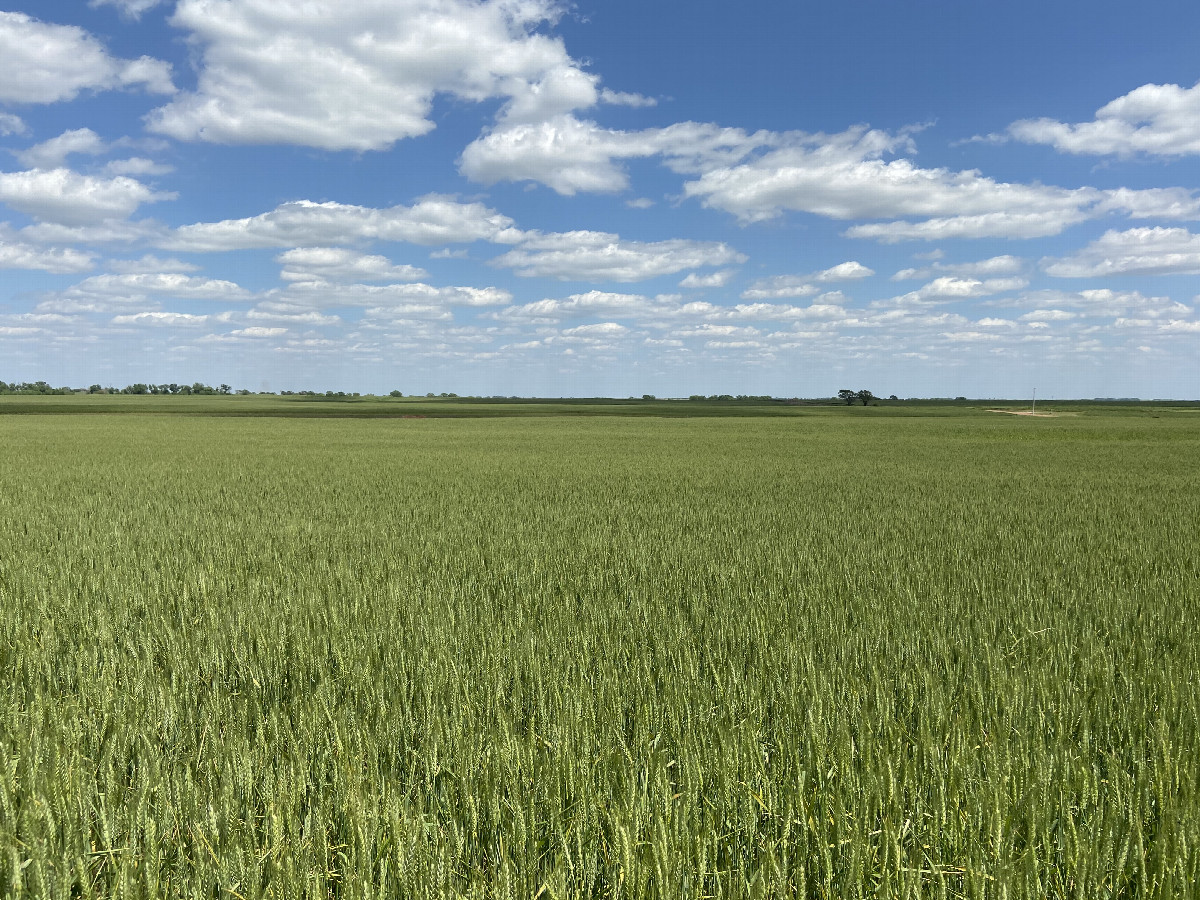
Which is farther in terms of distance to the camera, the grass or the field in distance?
the field in distance

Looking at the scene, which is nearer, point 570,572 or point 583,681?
point 583,681

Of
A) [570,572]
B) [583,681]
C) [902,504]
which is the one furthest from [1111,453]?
[583,681]

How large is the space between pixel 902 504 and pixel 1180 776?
1089 centimetres

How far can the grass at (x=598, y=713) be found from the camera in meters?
2.48

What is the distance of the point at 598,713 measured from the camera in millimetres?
3766

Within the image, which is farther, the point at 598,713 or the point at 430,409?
the point at 430,409

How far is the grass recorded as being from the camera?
2482mm

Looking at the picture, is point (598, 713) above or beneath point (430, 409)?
beneath

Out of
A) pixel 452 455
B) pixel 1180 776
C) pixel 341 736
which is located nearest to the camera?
pixel 1180 776

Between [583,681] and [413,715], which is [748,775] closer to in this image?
[583,681]

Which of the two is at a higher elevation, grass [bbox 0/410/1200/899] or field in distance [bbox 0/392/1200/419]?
field in distance [bbox 0/392/1200/419]

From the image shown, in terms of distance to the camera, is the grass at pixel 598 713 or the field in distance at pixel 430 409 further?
the field in distance at pixel 430 409

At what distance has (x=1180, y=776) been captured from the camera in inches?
123

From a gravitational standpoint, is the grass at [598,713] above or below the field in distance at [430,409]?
below
